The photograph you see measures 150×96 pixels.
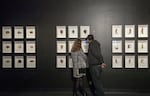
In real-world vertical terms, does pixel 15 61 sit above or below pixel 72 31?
below

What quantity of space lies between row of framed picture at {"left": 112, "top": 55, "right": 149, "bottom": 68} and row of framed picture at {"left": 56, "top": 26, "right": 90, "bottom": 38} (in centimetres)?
112

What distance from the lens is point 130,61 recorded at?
8758 millimetres

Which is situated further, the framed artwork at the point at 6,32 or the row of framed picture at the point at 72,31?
the framed artwork at the point at 6,32

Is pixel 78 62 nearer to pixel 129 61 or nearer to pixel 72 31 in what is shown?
pixel 72 31

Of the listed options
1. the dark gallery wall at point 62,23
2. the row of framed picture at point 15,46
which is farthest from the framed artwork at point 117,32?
the row of framed picture at point 15,46

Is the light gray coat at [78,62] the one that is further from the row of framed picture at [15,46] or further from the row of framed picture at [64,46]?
the row of framed picture at [15,46]

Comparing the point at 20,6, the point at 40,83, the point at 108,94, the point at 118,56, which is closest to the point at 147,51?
the point at 118,56

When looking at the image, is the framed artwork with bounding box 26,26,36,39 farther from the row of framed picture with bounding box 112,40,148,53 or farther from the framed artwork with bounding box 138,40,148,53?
the framed artwork with bounding box 138,40,148,53

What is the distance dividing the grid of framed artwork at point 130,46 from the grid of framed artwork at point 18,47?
246cm

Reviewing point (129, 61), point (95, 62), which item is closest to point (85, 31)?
point (95, 62)

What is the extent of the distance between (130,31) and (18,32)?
3.37 m

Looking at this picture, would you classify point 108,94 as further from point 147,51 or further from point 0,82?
point 0,82

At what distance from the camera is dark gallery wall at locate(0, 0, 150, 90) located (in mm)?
8727

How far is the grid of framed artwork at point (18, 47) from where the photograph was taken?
8.88 m
